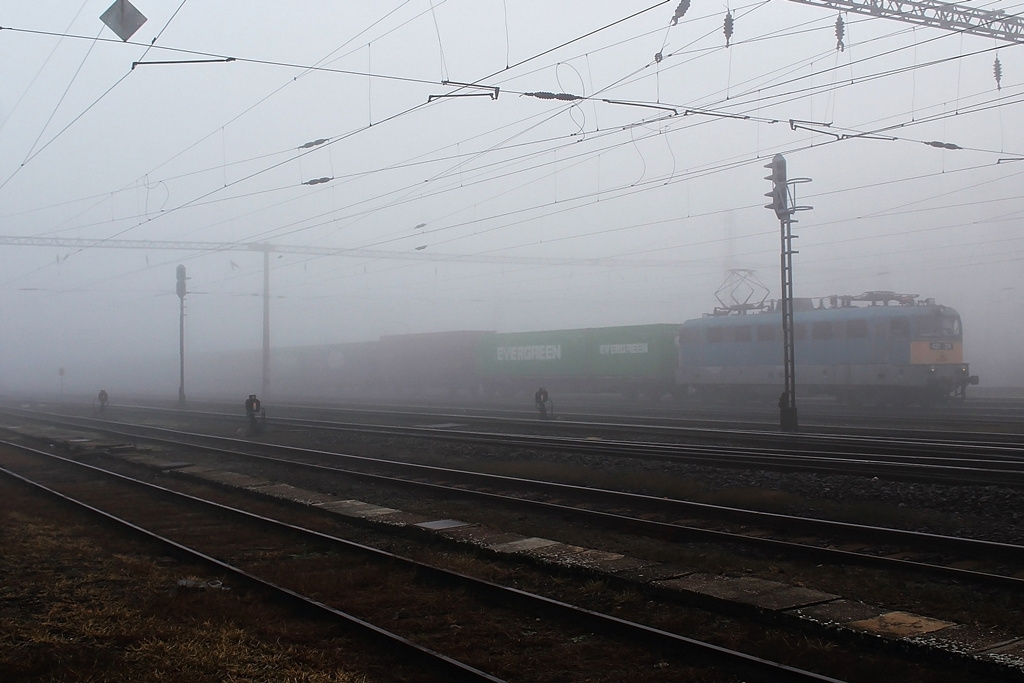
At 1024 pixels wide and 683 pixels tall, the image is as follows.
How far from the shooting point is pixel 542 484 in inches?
525

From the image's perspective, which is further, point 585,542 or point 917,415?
point 917,415

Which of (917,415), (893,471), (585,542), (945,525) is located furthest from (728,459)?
(917,415)

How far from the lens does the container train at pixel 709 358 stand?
90.6ft

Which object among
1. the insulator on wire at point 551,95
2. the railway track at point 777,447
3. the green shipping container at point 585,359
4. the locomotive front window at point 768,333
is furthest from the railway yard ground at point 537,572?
the green shipping container at point 585,359

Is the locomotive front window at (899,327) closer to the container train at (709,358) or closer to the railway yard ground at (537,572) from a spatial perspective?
the container train at (709,358)

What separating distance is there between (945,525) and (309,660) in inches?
303

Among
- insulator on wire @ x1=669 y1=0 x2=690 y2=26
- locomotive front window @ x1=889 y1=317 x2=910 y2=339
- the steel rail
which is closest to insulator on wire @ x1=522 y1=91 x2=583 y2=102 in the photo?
insulator on wire @ x1=669 y1=0 x2=690 y2=26

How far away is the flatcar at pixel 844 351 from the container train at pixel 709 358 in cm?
4

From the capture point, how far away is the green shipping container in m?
35.8

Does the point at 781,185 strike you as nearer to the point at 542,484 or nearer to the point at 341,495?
the point at 542,484

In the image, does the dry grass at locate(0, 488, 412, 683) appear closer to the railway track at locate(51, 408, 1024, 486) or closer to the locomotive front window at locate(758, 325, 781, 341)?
the railway track at locate(51, 408, 1024, 486)

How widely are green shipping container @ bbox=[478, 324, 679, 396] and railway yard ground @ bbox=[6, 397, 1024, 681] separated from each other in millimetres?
19153

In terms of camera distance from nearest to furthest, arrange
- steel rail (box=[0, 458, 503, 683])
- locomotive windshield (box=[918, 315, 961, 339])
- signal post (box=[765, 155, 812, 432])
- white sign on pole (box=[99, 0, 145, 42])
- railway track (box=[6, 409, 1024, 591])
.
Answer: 1. steel rail (box=[0, 458, 503, 683])
2. railway track (box=[6, 409, 1024, 591])
3. white sign on pole (box=[99, 0, 145, 42])
4. signal post (box=[765, 155, 812, 432])
5. locomotive windshield (box=[918, 315, 961, 339])

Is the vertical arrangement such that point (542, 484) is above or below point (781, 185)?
below
